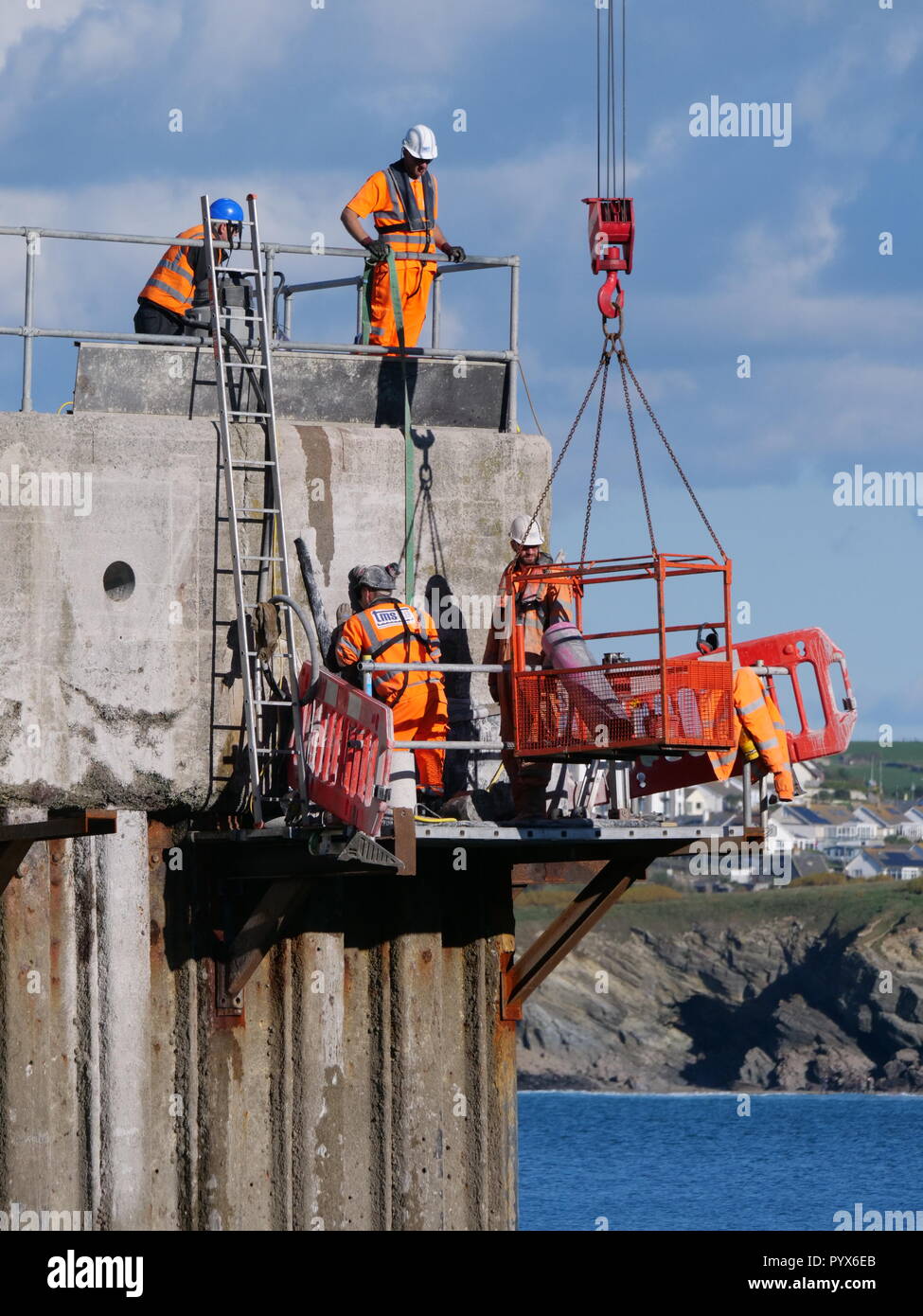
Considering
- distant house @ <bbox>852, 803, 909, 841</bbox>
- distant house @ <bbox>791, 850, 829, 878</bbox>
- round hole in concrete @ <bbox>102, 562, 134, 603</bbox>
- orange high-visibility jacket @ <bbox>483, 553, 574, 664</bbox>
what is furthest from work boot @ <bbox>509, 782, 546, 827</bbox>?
distant house @ <bbox>852, 803, 909, 841</bbox>

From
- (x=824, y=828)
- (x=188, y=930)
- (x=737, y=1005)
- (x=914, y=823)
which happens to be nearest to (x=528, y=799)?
(x=188, y=930)

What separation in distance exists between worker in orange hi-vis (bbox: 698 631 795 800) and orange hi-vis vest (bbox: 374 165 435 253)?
155 inches

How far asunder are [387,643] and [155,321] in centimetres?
349

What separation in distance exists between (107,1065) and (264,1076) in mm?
1139

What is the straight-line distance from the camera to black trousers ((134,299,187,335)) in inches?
672

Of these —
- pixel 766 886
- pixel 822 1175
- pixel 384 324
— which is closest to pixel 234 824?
pixel 384 324

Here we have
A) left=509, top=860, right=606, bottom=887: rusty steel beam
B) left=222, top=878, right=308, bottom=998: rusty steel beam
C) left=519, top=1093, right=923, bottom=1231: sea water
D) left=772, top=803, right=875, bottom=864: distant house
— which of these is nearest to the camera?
left=222, top=878, right=308, bottom=998: rusty steel beam

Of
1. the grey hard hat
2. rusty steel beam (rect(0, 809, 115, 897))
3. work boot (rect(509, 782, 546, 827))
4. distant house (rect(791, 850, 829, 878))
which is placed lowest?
rusty steel beam (rect(0, 809, 115, 897))

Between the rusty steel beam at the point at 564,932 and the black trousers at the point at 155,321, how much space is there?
5122mm

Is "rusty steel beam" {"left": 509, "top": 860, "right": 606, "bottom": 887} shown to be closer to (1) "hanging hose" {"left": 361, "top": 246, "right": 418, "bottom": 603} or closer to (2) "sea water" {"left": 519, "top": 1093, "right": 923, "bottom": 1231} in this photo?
(1) "hanging hose" {"left": 361, "top": 246, "right": 418, "bottom": 603}

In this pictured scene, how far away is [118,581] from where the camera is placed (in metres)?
15.7

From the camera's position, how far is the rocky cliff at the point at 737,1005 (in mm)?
133500

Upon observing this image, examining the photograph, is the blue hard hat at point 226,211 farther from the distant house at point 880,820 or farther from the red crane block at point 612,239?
the distant house at point 880,820
